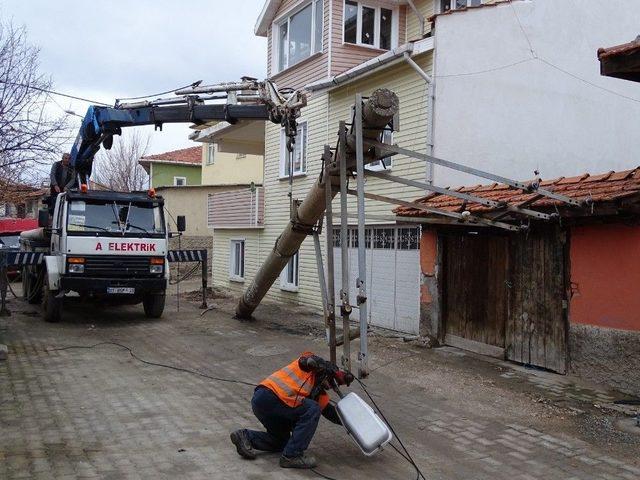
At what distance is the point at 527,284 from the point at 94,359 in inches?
266

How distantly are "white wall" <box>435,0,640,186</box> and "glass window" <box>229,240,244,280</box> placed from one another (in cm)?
972

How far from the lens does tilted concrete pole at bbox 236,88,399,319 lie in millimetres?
5789

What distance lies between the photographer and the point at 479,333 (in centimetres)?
989

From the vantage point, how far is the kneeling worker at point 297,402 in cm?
506

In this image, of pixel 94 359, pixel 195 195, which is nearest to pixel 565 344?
pixel 94 359

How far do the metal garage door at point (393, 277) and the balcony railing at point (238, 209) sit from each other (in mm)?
5117

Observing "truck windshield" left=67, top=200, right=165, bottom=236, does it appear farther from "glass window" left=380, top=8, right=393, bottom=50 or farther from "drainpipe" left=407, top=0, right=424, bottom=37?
"drainpipe" left=407, top=0, right=424, bottom=37

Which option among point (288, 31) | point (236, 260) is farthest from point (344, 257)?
point (236, 260)

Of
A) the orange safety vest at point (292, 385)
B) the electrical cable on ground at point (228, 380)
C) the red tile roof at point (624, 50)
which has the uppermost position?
the red tile roof at point (624, 50)

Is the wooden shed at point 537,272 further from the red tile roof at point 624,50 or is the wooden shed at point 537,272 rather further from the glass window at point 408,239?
the red tile roof at point 624,50

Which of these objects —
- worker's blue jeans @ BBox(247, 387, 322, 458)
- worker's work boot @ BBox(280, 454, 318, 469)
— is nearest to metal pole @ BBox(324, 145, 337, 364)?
worker's blue jeans @ BBox(247, 387, 322, 458)

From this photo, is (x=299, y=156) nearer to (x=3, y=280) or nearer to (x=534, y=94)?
(x=534, y=94)

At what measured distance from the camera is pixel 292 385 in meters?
5.08

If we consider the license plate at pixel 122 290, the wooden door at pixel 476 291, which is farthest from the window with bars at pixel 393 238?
the license plate at pixel 122 290
